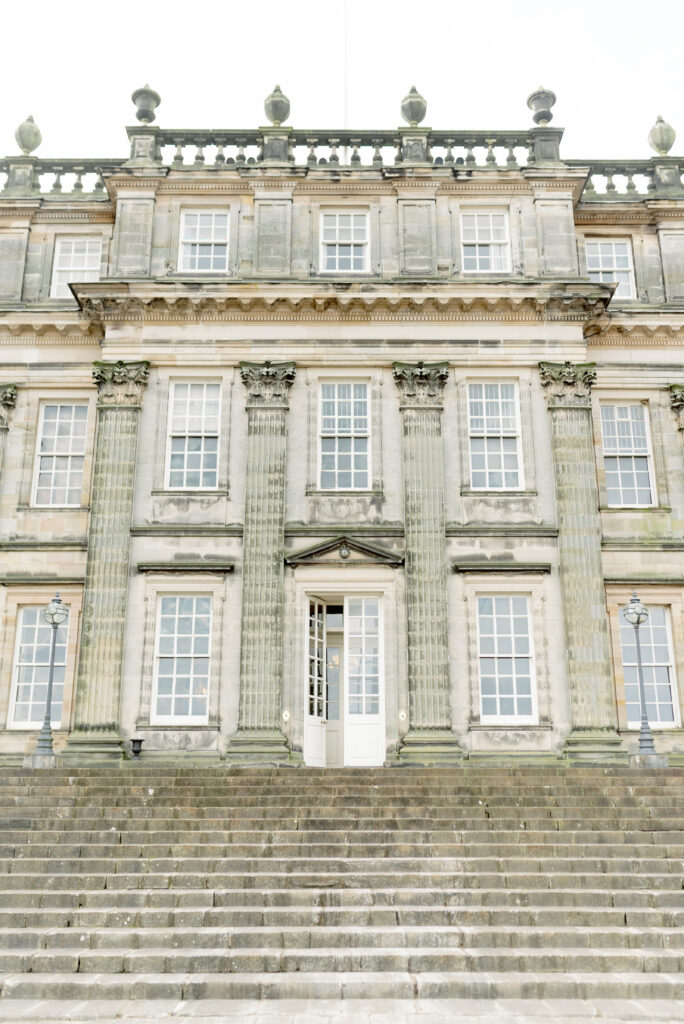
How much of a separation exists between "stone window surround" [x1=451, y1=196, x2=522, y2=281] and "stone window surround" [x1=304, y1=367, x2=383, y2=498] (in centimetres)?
328

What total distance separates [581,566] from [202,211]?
11722mm

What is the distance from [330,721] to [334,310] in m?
8.91

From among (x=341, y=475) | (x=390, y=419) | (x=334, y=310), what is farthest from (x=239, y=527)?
(x=334, y=310)

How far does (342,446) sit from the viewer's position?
20.0 m

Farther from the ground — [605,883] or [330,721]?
[330,721]

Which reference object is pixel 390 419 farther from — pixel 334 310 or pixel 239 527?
pixel 239 527

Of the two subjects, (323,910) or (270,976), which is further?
(323,910)

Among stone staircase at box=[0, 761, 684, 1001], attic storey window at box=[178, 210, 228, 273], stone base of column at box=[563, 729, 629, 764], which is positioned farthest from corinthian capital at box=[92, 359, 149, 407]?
stone base of column at box=[563, 729, 629, 764]

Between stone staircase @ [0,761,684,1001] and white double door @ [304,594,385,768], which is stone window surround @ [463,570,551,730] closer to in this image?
white double door @ [304,594,385,768]

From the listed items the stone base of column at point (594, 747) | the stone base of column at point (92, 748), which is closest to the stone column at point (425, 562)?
the stone base of column at point (594, 747)

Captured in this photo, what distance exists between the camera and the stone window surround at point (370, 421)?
1953 centimetres

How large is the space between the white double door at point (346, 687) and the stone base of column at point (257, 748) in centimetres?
72

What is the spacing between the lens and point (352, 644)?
Result: 61.8ft

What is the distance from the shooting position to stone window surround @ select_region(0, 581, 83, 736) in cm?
1897
